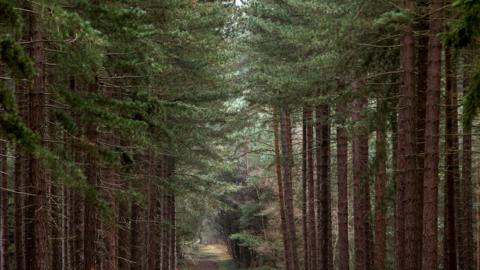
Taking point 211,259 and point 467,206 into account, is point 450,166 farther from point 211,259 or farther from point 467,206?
point 211,259

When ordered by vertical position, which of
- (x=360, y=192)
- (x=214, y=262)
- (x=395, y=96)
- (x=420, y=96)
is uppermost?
(x=420, y=96)

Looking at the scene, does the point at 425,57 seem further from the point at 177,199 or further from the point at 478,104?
the point at 177,199

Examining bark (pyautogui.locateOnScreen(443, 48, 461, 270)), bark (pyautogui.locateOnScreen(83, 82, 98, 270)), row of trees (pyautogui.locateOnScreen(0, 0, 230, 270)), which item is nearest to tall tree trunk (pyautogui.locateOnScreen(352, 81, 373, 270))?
bark (pyautogui.locateOnScreen(443, 48, 461, 270))

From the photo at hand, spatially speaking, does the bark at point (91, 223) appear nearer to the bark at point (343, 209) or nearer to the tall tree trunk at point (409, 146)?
the tall tree trunk at point (409, 146)

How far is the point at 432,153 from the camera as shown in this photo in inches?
355

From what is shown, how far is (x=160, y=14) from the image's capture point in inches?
494

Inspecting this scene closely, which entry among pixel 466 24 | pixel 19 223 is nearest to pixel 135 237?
pixel 19 223

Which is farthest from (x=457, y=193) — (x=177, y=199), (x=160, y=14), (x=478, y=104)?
(x=177, y=199)

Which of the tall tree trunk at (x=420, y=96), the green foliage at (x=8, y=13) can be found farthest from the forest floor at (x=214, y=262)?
the green foliage at (x=8, y=13)

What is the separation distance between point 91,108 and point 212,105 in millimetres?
13294

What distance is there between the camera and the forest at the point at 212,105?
8.63 meters

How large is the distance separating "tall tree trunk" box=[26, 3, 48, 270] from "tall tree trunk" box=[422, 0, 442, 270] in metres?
6.47

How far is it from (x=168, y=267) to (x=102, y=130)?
13.1m

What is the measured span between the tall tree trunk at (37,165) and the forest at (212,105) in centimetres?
2
